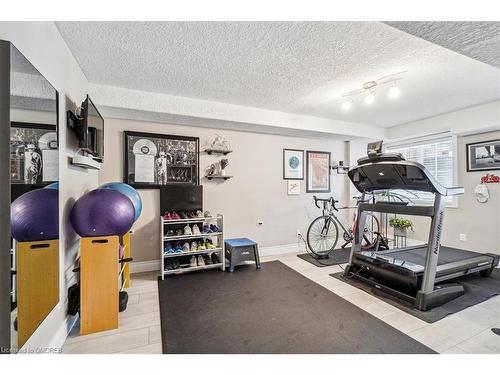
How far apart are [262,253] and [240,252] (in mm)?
864

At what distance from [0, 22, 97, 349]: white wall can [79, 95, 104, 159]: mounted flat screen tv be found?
0.39ft

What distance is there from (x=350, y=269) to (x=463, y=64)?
2.63m

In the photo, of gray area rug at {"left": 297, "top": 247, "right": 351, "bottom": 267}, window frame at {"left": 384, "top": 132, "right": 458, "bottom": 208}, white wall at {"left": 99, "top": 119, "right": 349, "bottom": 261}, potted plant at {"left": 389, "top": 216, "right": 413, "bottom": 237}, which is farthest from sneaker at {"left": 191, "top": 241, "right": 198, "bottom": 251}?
window frame at {"left": 384, "top": 132, "right": 458, "bottom": 208}

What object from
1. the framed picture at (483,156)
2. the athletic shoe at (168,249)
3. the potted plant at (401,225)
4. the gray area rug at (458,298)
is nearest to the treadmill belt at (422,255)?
the gray area rug at (458,298)

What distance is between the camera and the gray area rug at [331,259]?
11.6 ft

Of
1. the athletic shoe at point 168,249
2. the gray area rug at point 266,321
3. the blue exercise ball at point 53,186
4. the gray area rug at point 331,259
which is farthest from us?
the gray area rug at point 331,259

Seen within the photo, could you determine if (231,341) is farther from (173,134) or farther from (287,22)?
(173,134)

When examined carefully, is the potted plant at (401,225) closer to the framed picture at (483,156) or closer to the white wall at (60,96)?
the framed picture at (483,156)

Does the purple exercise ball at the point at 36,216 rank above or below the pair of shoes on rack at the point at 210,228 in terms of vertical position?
above

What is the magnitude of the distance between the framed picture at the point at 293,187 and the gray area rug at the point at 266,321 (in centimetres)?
181

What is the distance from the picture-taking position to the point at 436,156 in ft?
14.0

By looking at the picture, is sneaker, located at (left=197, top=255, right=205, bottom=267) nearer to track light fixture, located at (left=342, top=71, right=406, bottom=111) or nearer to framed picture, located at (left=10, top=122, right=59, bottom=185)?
framed picture, located at (left=10, top=122, right=59, bottom=185)

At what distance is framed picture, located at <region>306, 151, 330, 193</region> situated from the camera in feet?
14.7

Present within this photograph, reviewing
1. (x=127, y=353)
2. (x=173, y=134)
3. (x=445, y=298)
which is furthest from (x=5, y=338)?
(x=445, y=298)
